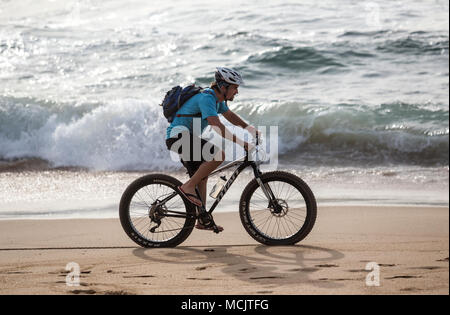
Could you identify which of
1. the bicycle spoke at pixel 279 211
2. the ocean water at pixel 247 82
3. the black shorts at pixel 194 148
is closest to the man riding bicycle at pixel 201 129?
the black shorts at pixel 194 148

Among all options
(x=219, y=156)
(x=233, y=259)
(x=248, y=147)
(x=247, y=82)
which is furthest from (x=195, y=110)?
(x=247, y=82)

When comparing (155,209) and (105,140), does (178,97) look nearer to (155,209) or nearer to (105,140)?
(155,209)

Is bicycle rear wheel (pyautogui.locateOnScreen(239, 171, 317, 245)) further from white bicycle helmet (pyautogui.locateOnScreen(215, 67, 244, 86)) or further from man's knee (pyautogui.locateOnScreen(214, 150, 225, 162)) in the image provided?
white bicycle helmet (pyautogui.locateOnScreen(215, 67, 244, 86))

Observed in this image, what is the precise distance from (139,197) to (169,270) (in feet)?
3.42

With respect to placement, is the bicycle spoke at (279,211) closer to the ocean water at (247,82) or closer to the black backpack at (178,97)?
the black backpack at (178,97)

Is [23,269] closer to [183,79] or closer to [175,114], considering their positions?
[175,114]

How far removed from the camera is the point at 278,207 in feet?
19.3

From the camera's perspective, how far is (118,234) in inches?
257

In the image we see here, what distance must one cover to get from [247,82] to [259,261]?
11.7 meters

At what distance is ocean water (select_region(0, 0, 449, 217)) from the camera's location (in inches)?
469

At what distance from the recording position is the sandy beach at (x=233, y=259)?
15.4ft

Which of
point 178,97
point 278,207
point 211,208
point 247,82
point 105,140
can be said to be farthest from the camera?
point 247,82

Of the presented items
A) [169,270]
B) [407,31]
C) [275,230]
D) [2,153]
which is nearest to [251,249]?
[275,230]

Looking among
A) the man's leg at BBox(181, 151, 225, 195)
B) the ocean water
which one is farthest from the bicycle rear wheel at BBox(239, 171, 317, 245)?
the ocean water
